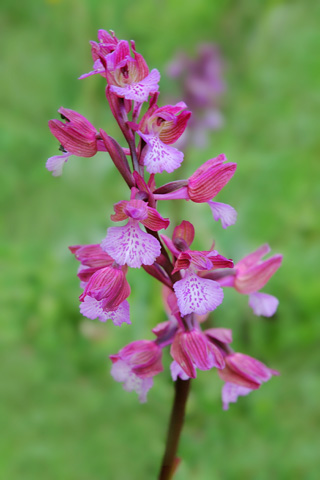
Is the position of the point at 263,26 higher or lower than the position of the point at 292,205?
higher

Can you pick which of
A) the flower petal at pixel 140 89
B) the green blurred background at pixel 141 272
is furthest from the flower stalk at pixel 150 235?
the green blurred background at pixel 141 272

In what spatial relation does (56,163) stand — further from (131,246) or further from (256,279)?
(256,279)

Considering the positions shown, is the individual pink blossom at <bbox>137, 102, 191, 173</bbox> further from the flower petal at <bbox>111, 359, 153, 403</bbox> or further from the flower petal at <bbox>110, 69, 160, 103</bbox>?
the flower petal at <bbox>111, 359, 153, 403</bbox>

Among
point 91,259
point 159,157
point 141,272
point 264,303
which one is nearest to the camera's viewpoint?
point 159,157

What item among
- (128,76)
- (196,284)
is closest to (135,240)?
(196,284)

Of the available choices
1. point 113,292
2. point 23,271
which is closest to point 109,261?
point 113,292

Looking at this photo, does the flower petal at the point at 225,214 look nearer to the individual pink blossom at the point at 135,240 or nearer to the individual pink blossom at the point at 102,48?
the individual pink blossom at the point at 135,240

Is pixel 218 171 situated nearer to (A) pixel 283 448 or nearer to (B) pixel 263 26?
(A) pixel 283 448
